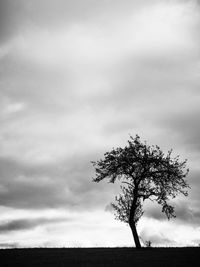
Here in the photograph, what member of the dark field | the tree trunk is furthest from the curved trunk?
the dark field

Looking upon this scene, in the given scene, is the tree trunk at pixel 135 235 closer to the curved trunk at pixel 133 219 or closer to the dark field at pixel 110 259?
the curved trunk at pixel 133 219

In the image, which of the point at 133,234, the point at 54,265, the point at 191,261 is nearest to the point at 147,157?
the point at 133,234

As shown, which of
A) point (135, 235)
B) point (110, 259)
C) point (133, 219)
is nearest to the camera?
point (110, 259)

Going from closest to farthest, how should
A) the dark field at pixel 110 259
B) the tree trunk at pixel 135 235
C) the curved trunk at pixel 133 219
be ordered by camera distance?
1. the dark field at pixel 110 259
2. the tree trunk at pixel 135 235
3. the curved trunk at pixel 133 219

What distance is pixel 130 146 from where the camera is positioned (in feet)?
136

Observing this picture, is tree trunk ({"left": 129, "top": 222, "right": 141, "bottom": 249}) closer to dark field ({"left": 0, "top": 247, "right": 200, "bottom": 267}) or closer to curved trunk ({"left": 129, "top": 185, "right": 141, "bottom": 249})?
curved trunk ({"left": 129, "top": 185, "right": 141, "bottom": 249})

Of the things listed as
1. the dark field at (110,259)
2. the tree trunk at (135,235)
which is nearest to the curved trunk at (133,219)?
the tree trunk at (135,235)

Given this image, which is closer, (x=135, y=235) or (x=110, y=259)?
(x=110, y=259)

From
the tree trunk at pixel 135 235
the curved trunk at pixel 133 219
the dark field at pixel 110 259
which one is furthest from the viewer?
the curved trunk at pixel 133 219

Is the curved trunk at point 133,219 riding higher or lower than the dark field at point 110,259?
higher

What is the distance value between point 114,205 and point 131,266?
20.2 meters

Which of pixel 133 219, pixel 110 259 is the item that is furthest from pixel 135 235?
pixel 110 259

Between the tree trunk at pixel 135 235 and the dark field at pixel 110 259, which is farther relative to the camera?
the tree trunk at pixel 135 235

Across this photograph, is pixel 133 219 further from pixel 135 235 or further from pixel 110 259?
pixel 110 259
